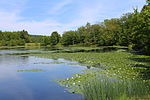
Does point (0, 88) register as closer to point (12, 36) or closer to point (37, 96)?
point (37, 96)

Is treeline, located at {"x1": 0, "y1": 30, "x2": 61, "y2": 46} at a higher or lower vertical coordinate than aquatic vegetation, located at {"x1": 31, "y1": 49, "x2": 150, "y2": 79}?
higher

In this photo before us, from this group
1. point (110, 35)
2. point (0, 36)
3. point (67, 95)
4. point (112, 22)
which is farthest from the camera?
point (0, 36)

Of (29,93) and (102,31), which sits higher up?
(102,31)

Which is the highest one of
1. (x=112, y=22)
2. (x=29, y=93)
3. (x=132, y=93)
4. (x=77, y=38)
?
(x=112, y=22)

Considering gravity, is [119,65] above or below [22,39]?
below

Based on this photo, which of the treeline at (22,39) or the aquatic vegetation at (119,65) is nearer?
the aquatic vegetation at (119,65)

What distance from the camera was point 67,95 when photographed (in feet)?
29.8

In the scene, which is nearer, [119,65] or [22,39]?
[119,65]

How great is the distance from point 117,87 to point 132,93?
2.58 ft

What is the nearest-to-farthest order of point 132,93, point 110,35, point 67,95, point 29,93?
point 132,93
point 67,95
point 29,93
point 110,35

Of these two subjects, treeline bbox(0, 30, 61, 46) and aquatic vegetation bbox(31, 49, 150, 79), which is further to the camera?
treeline bbox(0, 30, 61, 46)

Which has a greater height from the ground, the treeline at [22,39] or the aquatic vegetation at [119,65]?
the treeline at [22,39]

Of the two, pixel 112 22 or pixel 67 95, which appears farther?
pixel 112 22

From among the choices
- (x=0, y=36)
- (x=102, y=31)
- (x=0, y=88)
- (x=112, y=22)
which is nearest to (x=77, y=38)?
(x=102, y=31)
